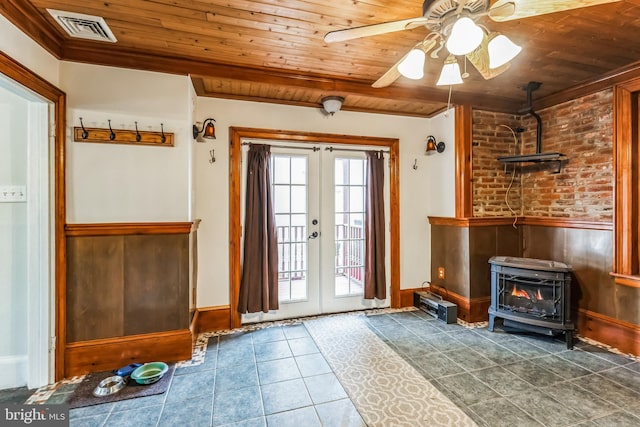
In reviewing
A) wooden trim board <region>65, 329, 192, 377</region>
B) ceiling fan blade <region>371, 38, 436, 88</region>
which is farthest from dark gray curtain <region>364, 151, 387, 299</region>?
wooden trim board <region>65, 329, 192, 377</region>

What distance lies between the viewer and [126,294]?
252cm

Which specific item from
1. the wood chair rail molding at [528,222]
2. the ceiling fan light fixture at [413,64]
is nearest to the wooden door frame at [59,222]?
the ceiling fan light fixture at [413,64]

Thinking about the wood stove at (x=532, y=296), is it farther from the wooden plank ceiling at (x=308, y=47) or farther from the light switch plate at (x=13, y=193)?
the light switch plate at (x=13, y=193)

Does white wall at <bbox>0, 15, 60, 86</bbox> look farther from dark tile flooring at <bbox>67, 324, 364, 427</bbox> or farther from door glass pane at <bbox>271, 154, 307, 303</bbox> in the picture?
dark tile flooring at <bbox>67, 324, 364, 427</bbox>

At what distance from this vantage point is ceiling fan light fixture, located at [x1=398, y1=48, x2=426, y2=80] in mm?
1805

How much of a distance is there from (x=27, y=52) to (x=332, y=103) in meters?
2.42

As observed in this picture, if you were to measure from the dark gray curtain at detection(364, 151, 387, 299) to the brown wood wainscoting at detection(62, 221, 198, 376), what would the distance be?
80.3 inches

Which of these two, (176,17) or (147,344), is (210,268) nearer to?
(147,344)

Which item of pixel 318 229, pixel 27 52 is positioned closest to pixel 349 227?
pixel 318 229

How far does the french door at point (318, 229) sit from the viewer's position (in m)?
3.56

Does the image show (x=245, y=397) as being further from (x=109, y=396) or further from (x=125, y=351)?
(x=125, y=351)

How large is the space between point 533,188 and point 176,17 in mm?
3918

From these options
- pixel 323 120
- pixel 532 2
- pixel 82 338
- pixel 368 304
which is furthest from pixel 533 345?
pixel 82 338

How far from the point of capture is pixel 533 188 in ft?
12.0
